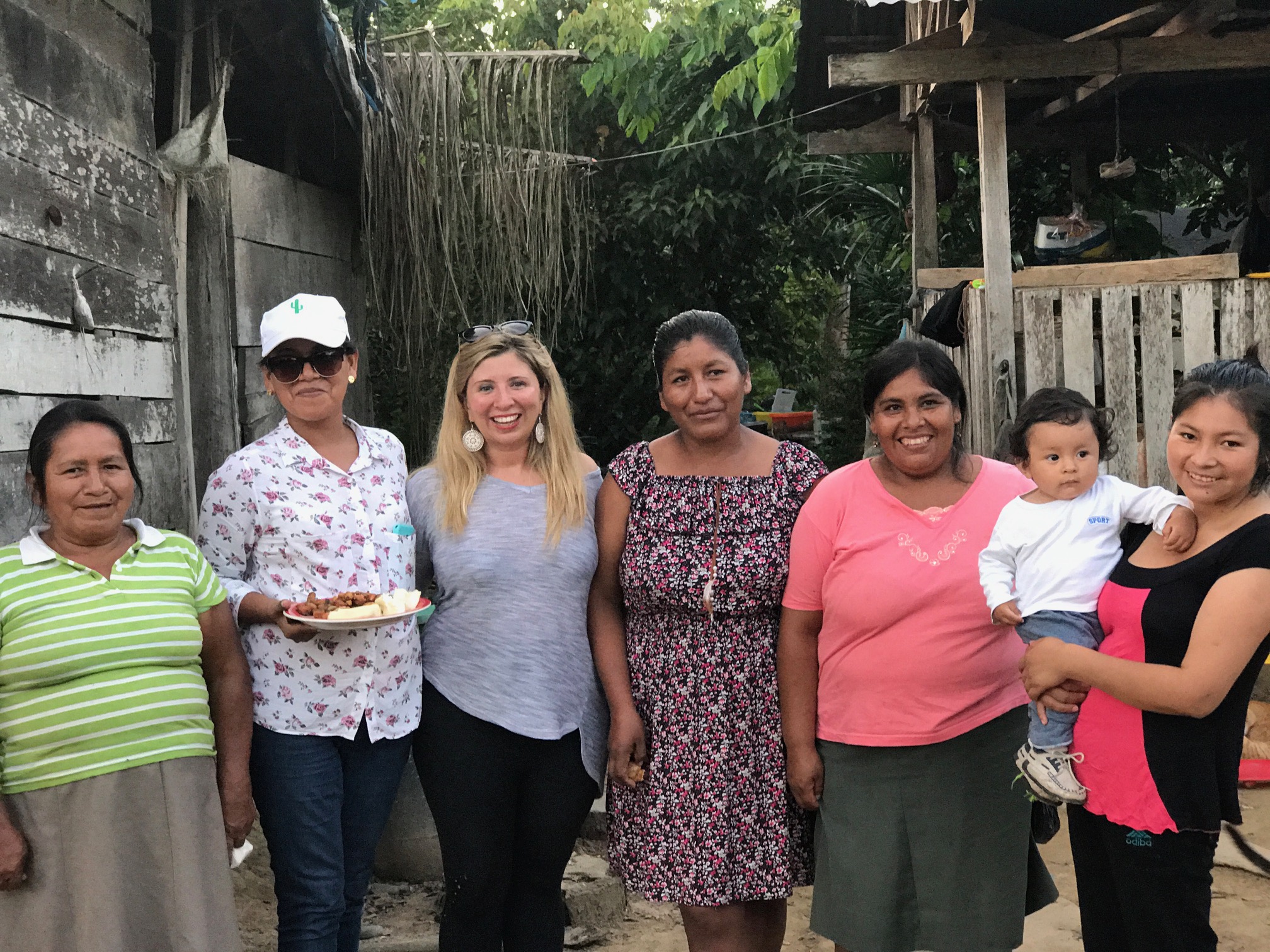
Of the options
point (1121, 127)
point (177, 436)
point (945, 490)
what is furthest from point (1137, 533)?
point (1121, 127)

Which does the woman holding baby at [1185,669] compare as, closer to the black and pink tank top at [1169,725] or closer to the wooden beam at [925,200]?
the black and pink tank top at [1169,725]

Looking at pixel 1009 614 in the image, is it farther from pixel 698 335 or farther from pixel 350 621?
pixel 350 621

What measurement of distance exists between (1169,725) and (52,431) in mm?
2326

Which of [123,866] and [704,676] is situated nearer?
[123,866]

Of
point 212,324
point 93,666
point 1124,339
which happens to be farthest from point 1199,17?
point 93,666

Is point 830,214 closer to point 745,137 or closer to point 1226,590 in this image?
point 745,137

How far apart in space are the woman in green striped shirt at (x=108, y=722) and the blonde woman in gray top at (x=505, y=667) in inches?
19.4

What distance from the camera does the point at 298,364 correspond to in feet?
8.96

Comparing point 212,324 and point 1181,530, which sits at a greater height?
point 212,324

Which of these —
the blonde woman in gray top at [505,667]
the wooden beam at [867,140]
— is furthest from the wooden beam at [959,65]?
the blonde woman in gray top at [505,667]

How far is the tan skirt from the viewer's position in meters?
2.28

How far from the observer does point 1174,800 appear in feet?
7.03

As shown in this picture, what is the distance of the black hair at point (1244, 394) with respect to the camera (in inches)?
83.3

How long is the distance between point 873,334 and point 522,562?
9835mm
